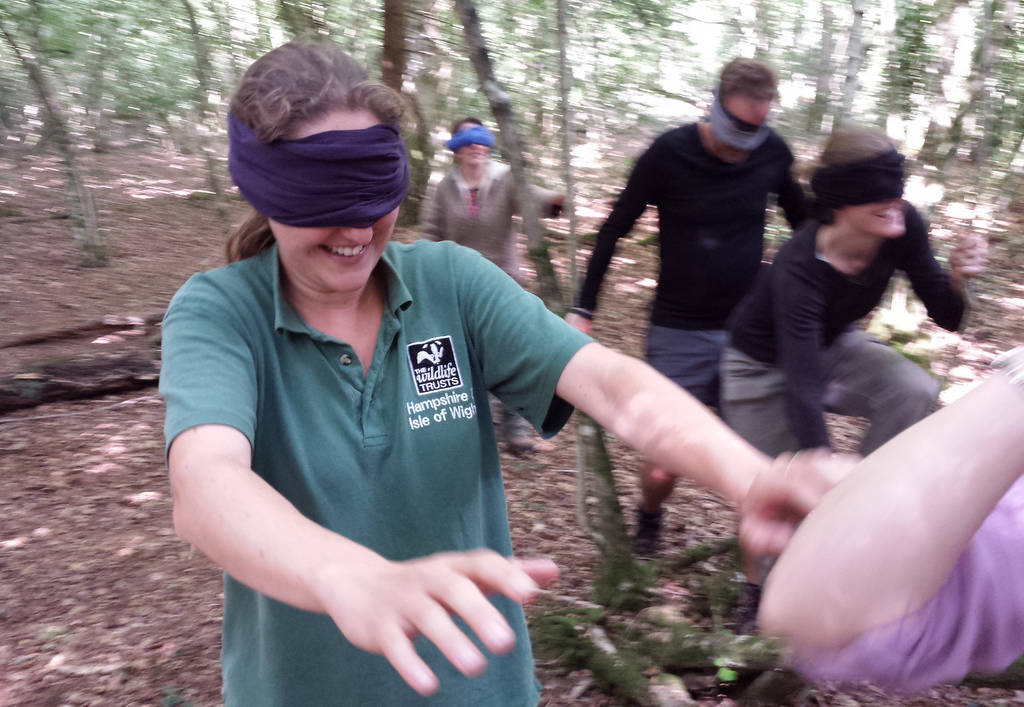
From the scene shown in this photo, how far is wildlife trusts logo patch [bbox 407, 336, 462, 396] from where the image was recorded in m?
1.72

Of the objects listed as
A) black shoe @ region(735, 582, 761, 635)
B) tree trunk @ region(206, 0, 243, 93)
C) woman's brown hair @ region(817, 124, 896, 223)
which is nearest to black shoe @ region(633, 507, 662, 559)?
black shoe @ region(735, 582, 761, 635)

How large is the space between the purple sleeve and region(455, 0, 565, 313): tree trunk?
Answer: 94.7 inches

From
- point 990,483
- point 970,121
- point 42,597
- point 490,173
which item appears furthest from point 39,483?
point 970,121

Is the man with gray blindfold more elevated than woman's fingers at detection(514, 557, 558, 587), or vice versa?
woman's fingers at detection(514, 557, 558, 587)

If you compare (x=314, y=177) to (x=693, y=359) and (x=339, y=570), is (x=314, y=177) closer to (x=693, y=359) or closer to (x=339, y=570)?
(x=339, y=570)

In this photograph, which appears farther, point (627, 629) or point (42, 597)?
point (42, 597)

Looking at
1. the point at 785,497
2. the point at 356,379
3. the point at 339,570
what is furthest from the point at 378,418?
the point at 785,497

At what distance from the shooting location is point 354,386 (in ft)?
5.47

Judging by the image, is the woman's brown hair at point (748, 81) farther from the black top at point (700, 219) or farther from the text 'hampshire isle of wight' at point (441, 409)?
the text 'hampshire isle of wight' at point (441, 409)

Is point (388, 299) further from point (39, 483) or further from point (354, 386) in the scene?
point (39, 483)

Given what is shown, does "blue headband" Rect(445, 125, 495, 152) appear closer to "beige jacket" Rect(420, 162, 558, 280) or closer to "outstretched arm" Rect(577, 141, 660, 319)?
"beige jacket" Rect(420, 162, 558, 280)

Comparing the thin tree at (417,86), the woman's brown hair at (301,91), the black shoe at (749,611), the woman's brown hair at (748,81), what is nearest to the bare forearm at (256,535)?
A: the woman's brown hair at (301,91)

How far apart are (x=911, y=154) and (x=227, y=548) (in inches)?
452

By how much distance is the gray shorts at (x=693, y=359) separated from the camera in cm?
419
